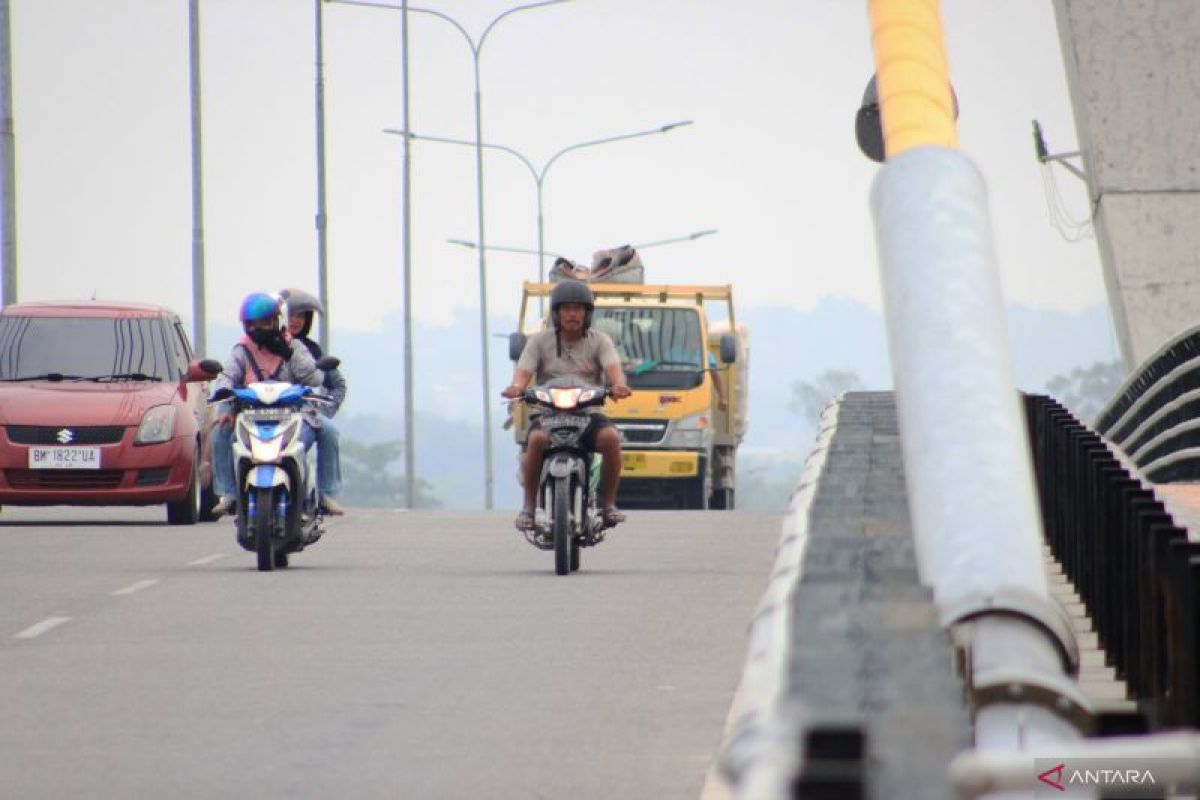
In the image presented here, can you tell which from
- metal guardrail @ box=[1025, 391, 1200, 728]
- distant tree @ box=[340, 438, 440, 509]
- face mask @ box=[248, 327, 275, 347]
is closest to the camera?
metal guardrail @ box=[1025, 391, 1200, 728]

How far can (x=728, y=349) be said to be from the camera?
35.1 metres

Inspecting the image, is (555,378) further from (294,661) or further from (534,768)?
(534,768)

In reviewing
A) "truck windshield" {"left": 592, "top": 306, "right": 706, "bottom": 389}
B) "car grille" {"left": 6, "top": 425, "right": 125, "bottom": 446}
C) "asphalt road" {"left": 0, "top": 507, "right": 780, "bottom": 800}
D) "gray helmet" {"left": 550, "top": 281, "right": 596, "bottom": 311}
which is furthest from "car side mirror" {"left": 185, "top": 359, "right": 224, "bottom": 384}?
"truck windshield" {"left": 592, "top": 306, "right": 706, "bottom": 389}

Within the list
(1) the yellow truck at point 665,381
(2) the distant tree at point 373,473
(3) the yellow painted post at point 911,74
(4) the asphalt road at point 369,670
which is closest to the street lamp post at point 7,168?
(1) the yellow truck at point 665,381

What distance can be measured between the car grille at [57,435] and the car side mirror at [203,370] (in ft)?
2.45

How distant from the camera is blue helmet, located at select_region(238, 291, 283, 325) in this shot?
18938 millimetres

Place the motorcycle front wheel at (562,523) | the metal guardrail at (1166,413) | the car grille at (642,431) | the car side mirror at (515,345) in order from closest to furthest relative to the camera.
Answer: the motorcycle front wheel at (562,523)
the car side mirror at (515,345)
the metal guardrail at (1166,413)
the car grille at (642,431)

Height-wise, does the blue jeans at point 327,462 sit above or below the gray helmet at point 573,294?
below

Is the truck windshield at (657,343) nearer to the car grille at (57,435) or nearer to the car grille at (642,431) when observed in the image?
the car grille at (642,431)

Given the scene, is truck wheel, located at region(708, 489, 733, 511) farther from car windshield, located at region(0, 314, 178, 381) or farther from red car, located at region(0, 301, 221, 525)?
car windshield, located at region(0, 314, 178, 381)

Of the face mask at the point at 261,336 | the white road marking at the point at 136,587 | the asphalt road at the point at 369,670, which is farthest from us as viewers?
the face mask at the point at 261,336

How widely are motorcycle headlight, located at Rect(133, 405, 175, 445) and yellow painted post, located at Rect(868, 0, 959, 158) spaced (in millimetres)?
15460

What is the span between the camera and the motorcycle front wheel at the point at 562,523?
711 inches

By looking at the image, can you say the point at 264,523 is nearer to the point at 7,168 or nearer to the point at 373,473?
the point at 7,168
